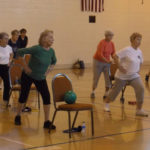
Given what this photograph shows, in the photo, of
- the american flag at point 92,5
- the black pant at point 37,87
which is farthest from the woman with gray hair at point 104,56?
the american flag at point 92,5

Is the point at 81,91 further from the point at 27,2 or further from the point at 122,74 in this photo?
the point at 27,2

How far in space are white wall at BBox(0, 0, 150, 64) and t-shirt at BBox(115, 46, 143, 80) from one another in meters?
10.4

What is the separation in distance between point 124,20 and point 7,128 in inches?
619

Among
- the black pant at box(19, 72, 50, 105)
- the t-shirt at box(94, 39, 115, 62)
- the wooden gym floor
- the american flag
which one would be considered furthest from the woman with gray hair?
the american flag

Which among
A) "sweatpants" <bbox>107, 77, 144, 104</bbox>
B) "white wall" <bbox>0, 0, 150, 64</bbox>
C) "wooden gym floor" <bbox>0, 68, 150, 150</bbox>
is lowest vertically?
"wooden gym floor" <bbox>0, 68, 150, 150</bbox>

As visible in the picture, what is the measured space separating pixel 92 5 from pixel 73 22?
1410 millimetres

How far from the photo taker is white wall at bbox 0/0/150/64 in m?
17.5

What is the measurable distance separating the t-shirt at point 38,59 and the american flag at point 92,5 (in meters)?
13.3

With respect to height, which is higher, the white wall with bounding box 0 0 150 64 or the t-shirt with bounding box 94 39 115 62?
the white wall with bounding box 0 0 150 64

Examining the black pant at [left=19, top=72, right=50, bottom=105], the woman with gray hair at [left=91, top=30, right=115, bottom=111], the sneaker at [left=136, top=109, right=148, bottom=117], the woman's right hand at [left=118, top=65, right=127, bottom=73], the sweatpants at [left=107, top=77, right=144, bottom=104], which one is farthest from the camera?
the woman with gray hair at [left=91, top=30, right=115, bottom=111]

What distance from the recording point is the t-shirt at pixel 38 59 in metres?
6.48

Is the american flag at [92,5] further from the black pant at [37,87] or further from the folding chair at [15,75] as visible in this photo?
the black pant at [37,87]

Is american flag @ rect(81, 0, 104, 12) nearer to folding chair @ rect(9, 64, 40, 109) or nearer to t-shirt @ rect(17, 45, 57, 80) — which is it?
folding chair @ rect(9, 64, 40, 109)

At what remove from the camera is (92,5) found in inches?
784
